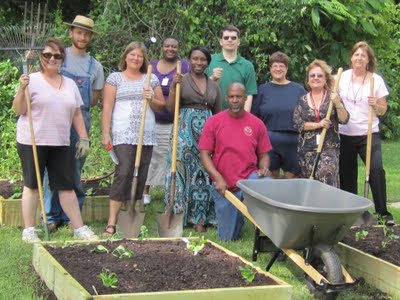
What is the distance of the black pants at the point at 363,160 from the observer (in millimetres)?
6914

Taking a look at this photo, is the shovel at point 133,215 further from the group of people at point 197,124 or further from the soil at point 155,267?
the soil at point 155,267

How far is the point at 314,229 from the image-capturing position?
4.68 m

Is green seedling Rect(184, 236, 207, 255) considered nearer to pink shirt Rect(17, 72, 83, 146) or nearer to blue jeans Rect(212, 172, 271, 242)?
blue jeans Rect(212, 172, 271, 242)

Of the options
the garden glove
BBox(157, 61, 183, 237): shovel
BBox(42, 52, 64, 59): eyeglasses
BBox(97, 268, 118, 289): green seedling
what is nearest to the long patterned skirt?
BBox(157, 61, 183, 237): shovel

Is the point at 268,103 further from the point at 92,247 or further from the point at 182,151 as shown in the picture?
the point at 92,247

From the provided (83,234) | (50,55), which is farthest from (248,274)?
(50,55)

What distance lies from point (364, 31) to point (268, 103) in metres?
5.57

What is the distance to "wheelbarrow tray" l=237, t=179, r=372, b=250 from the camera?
4609 mm

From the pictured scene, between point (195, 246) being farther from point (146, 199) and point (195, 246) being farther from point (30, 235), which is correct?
point (146, 199)

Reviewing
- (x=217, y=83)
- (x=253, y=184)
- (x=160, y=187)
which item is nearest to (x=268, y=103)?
(x=217, y=83)

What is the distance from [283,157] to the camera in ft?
22.9

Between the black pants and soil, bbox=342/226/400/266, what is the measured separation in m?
0.96

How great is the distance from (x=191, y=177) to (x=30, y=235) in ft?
5.44

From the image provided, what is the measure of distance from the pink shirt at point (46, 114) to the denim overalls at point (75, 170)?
1.34 ft
